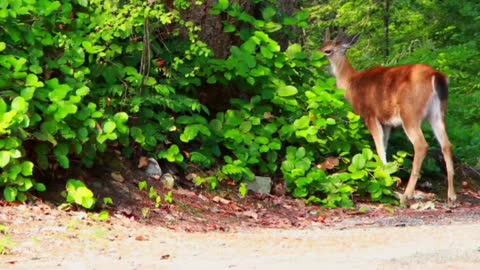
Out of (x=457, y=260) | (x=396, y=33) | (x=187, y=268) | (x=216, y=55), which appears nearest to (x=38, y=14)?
(x=216, y=55)

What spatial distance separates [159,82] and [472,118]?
371 inches

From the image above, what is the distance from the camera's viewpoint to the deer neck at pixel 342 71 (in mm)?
14398

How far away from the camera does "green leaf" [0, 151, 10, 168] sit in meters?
8.98

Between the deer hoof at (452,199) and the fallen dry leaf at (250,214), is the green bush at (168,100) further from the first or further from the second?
the deer hoof at (452,199)

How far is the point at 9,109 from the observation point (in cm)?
932

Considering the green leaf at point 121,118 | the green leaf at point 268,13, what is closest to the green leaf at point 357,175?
the green leaf at point 268,13

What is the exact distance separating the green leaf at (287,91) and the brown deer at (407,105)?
1.64 meters

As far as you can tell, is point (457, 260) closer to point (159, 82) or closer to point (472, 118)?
point (159, 82)

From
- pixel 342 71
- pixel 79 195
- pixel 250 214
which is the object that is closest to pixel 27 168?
pixel 79 195

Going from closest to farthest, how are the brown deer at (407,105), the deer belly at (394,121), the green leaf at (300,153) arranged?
the green leaf at (300,153)
the brown deer at (407,105)
the deer belly at (394,121)

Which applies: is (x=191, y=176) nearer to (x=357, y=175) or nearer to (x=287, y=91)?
Result: (x=287, y=91)

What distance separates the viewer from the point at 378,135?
13.1 meters

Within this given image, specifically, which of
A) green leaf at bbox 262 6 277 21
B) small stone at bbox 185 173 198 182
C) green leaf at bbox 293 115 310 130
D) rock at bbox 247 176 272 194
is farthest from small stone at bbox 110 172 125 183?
green leaf at bbox 262 6 277 21

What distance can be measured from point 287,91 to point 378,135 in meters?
1.74
